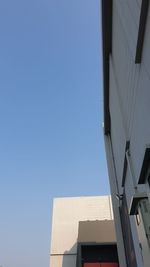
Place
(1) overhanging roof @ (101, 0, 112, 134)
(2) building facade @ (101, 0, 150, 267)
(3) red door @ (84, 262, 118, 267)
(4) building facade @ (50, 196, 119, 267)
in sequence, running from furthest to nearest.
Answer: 1. (4) building facade @ (50, 196, 119, 267)
2. (3) red door @ (84, 262, 118, 267)
3. (1) overhanging roof @ (101, 0, 112, 134)
4. (2) building facade @ (101, 0, 150, 267)

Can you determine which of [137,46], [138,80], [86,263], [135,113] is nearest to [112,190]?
[86,263]

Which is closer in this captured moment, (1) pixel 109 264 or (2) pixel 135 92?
(2) pixel 135 92

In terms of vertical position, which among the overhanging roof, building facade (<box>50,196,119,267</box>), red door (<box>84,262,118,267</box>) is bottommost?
red door (<box>84,262,118,267</box>)

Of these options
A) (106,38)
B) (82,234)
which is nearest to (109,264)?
(82,234)

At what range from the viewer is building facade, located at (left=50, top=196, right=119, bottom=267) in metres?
5.34

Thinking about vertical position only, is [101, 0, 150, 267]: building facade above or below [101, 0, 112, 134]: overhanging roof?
below

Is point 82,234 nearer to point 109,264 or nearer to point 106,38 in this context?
point 109,264

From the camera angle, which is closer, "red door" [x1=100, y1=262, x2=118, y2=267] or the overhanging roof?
the overhanging roof

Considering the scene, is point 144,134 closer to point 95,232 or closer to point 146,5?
point 146,5

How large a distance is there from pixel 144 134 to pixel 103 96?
7.85 ft

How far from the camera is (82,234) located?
5.88 m

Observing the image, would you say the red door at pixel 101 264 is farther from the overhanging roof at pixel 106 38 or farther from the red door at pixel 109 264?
the overhanging roof at pixel 106 38

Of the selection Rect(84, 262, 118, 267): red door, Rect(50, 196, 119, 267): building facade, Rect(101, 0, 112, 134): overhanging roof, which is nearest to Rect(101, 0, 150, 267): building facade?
Rect(101, 0, 112, 134): overhanging roof

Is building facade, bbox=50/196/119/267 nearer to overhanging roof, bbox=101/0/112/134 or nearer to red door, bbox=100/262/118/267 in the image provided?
red door, bbox=100/262/118/267
